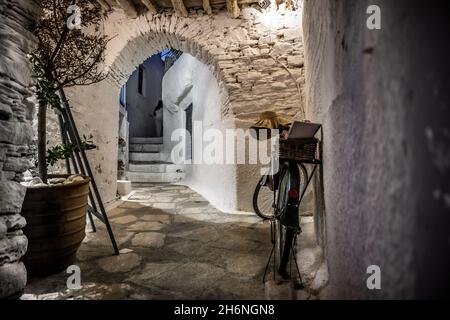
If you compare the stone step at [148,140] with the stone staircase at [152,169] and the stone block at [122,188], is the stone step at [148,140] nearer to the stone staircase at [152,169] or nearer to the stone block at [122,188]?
the stone staircase at [152,169]

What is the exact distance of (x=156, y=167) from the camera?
9.52m

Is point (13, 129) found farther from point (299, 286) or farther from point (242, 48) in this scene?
point (242, 48)

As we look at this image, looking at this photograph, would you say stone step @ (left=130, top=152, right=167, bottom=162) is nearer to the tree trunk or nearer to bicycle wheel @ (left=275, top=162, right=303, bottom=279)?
the tree trunk

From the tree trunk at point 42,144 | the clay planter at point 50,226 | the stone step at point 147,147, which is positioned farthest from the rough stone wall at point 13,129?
the stone step at point 147,147

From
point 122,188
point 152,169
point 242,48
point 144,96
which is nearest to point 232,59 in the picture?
point 242,48

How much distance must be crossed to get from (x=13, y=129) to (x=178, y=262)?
183 centimetres

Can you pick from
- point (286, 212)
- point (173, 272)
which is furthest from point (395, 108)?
point (173, 272)

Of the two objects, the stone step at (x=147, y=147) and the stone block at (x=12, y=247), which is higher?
the stone step at (x=147, y=147)

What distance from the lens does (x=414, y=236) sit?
2.22 ft

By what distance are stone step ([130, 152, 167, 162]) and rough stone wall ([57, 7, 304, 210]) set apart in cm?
556

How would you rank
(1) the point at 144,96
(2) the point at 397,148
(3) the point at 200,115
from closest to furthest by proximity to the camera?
1. (2) the point at 397,148
2. (3) the point at 200,115
3. (1) the point at 144,96

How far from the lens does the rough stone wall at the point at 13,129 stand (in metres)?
1.68

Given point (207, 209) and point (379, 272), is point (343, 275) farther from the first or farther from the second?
point (207, 209)

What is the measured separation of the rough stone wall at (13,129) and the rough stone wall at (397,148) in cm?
216
